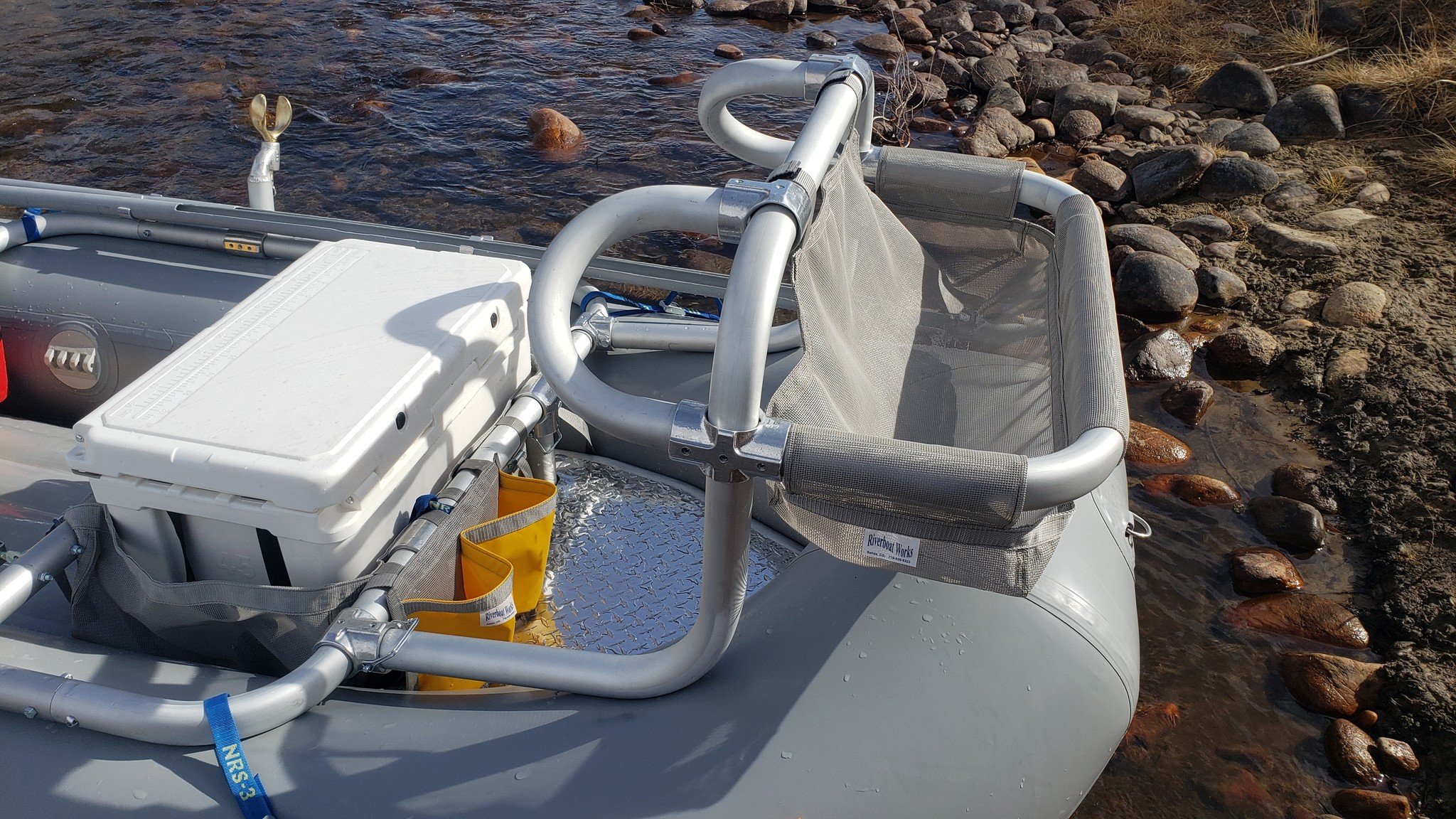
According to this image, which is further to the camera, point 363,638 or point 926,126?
point 926,126

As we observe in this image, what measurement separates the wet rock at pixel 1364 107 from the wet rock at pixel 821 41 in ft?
10.2

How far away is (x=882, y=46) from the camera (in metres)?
7.06

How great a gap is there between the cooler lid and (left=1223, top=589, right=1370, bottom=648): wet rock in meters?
2.26

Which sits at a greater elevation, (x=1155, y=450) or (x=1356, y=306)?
(x=1356, y=306)

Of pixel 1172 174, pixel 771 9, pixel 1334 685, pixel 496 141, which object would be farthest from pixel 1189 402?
pixel 771 9

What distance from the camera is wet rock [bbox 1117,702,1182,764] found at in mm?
2607

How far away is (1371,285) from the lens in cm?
412

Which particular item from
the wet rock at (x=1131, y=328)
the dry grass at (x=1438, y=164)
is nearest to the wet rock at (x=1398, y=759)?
the wet rock at (x=1131, y=328)

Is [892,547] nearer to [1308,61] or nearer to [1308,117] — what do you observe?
[1308,117]

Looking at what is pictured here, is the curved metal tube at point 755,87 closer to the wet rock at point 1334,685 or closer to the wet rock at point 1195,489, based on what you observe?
the wet rock at point 1334,685

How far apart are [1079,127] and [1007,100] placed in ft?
1.77

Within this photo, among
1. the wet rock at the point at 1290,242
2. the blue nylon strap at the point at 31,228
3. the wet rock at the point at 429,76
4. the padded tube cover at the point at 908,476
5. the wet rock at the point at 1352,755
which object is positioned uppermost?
the padded tube cover at the point at 908,476

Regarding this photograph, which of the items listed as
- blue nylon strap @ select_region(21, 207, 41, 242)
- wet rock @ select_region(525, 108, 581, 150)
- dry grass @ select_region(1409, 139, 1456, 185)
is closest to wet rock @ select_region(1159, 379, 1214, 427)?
dry grass @ select_region(1409, 139, 1456, 185)

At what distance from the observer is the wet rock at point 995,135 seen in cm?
563
